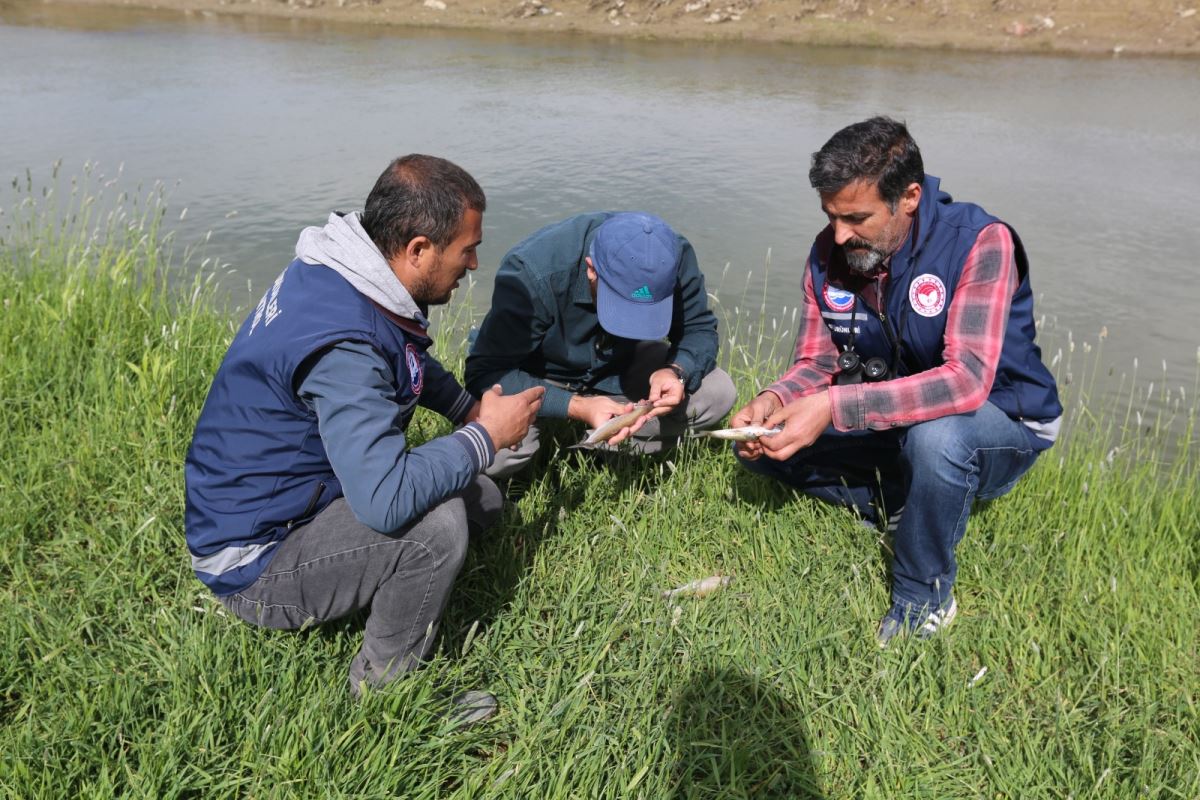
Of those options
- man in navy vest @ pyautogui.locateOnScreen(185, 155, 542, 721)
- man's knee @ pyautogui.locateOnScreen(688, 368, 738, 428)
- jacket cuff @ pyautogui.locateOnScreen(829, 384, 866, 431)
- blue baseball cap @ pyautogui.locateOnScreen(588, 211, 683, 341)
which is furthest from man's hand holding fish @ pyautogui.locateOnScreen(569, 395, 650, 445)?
man in navy vest @ pyautogui.locateOnScreen(185, 155, 542, 721)

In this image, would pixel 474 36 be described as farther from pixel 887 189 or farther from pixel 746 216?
pixel 887 189

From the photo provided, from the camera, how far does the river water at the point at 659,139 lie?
7.64 metres

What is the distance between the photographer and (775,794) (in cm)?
255

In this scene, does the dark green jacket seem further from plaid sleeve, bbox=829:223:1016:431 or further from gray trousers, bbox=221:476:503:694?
gray trousers, bbox=221:476:503:694

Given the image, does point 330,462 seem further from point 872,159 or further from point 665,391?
point 872,159

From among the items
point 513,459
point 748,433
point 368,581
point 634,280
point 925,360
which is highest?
point 634,280

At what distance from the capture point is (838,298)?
3562mm

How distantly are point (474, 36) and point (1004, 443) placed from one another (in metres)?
20.4

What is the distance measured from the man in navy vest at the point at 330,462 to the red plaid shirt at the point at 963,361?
4.50 ft

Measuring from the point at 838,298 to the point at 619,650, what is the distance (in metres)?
1.59

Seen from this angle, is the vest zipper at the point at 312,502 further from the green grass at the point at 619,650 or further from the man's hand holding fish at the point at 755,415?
the man's hand holding fish at the point at 755,415

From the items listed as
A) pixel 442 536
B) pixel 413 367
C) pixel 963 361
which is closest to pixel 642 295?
pixel 413 367

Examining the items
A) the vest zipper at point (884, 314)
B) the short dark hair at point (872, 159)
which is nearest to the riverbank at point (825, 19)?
the vest zipper at point (884, 314)

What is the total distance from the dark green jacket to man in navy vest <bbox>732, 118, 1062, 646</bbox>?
0.63 meters
